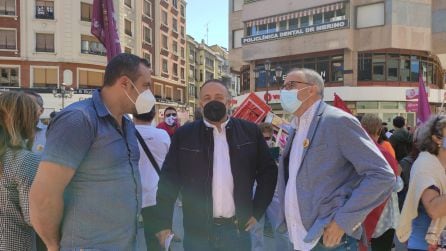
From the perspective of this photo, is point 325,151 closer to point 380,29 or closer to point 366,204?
point 366,204

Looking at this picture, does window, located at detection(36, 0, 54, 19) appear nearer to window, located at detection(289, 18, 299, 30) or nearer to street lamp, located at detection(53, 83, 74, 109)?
street lamp, located at detection(53, 83, 74, 109)

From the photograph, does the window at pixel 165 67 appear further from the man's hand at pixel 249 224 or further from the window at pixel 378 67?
the man's hand at pixel 249 224

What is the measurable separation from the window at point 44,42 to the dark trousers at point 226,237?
40.5m

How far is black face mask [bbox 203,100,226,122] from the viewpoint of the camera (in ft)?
11.2

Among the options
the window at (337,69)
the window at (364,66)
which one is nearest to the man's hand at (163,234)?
the window at (337,69)

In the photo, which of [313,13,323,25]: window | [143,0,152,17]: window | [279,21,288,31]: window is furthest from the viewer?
[143,0,152,17]: window

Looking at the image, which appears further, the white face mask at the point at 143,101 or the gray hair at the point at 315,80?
the gray hair at the point at 315,80

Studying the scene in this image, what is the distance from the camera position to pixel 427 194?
3084 mm

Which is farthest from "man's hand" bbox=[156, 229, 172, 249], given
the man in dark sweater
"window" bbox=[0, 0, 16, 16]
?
"window" bbox=[0, 0, 16, 16]

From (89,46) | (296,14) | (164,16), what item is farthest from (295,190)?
(164,16)

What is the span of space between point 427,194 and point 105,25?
14.9ft

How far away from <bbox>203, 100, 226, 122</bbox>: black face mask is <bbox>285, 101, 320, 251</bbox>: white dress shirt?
670 millimetres

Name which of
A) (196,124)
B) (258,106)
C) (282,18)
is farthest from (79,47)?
(196,124)

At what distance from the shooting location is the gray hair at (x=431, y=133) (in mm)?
3261
